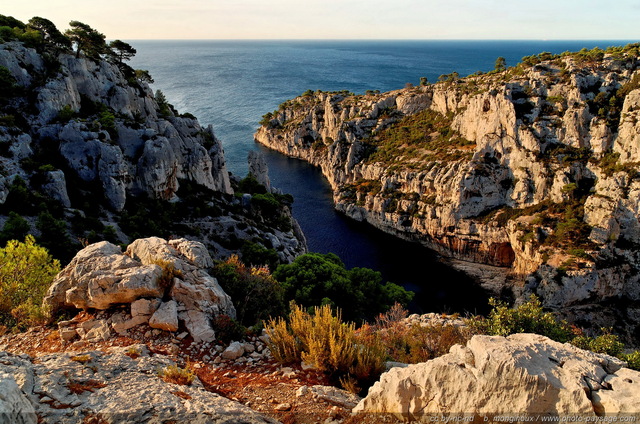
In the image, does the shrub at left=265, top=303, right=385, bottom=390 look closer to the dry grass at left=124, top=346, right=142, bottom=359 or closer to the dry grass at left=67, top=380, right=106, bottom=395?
the dry grass at left=124, top=346, right=142, bottom=359

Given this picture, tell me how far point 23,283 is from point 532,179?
198 feet

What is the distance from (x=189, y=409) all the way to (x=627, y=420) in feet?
26.6

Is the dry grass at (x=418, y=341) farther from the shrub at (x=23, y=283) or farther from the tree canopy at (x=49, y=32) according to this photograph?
the tree canopy at (x=49, y=32)

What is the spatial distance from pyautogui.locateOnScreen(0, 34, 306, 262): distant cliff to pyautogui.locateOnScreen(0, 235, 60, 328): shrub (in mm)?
14457

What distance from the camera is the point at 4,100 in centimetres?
3734

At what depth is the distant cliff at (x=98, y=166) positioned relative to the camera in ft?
108

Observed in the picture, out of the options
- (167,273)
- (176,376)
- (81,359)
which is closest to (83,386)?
(81,359)

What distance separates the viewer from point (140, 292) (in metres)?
12.6

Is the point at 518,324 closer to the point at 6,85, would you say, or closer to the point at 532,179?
the point at 532,179

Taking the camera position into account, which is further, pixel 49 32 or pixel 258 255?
pixel 49 32

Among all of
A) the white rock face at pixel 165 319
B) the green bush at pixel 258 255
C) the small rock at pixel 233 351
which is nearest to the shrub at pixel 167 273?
the white rock face at pixel 165 319

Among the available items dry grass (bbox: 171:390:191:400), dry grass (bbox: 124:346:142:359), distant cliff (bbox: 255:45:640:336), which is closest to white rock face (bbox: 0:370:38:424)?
dry grass (bbox: 171:390:191:400)

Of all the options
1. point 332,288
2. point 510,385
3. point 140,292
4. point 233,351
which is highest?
point 510,385

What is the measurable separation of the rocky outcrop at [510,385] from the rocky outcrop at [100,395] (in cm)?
309
